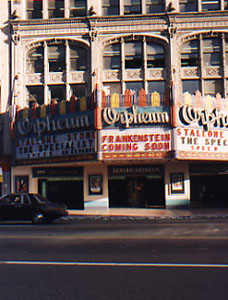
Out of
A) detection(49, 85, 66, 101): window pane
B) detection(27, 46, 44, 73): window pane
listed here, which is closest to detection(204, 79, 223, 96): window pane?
detection(49, 85, 66, 101): window pane

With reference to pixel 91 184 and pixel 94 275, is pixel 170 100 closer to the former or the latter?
pixel 91 184

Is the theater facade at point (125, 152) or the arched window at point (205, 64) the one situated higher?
the arched window at point (205, 64)

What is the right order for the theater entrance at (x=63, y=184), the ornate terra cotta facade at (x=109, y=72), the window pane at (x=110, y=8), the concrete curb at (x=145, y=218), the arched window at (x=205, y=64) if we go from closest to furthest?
the concrete curb at (x=145, y=218)
the ornate terra cotta facade at (x=109, y=72)
the theater entrance at (x=63, y=184)
the arched window at (x=205, y=64)
the window pane at (x=110, y=8)

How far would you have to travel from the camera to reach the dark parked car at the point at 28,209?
18.9m

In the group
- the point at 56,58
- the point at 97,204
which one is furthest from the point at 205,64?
the point at 97,204

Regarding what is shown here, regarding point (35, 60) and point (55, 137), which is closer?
point (55, 137)

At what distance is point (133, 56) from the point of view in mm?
30391

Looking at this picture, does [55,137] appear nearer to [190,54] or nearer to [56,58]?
[56,58]

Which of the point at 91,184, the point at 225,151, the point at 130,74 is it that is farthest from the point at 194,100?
the point at 91,184

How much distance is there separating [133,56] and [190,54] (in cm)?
498

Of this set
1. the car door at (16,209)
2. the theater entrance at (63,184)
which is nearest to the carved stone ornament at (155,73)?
the theater entrance at (63,184)

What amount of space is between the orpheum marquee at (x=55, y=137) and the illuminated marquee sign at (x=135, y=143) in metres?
1.13

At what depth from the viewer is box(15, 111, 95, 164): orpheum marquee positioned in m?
25.5

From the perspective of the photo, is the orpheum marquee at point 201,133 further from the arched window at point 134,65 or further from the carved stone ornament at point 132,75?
the carved stone ornament at point 132,75
